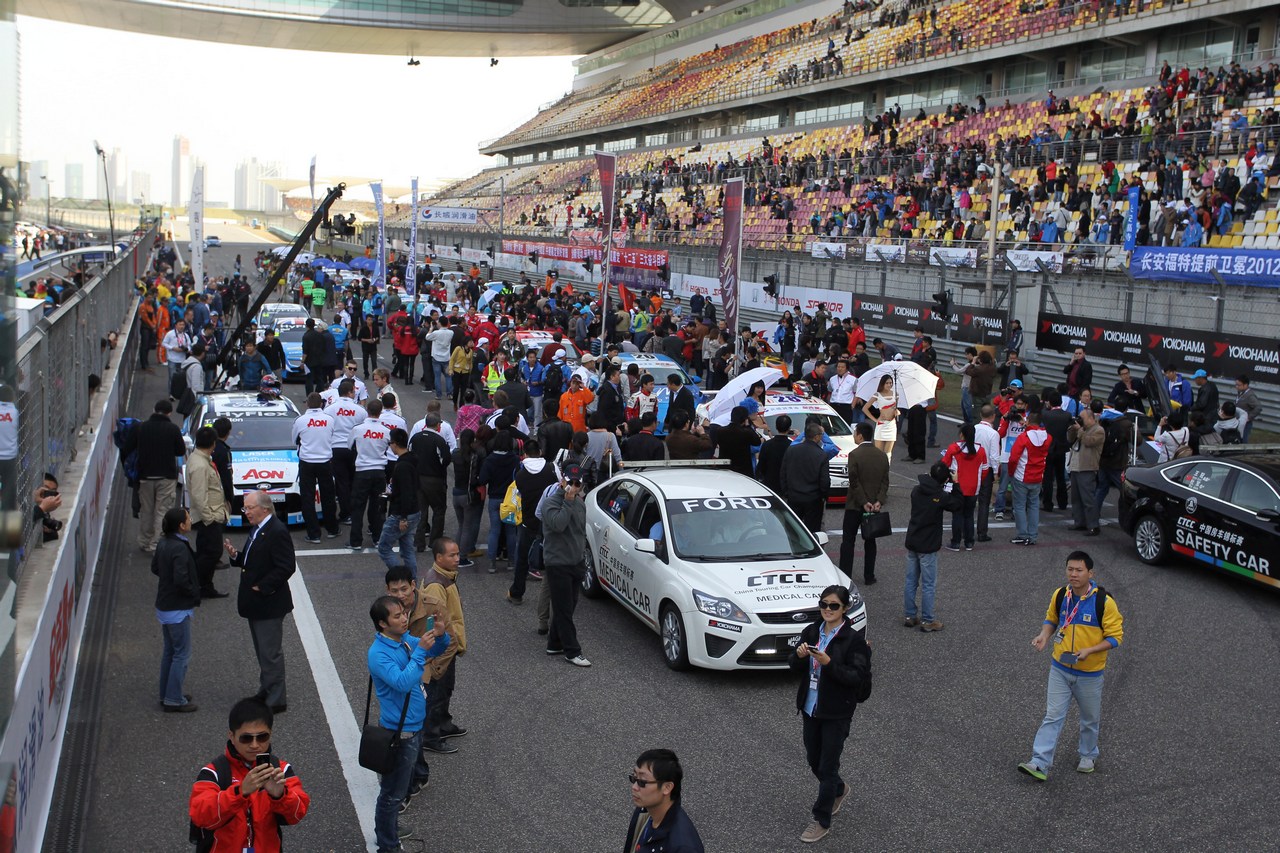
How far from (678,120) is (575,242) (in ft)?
91.2

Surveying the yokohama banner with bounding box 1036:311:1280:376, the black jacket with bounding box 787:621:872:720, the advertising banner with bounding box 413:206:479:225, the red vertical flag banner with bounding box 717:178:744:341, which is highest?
the advertising banner with bounding box 413:206:479:225

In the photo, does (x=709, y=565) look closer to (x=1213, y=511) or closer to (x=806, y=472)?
(x=806, y=472)

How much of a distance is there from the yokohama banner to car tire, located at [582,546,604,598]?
13642mm

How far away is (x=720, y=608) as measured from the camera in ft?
28.9

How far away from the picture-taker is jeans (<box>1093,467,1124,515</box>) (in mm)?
14070


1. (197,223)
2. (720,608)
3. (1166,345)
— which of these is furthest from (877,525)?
(197,223)

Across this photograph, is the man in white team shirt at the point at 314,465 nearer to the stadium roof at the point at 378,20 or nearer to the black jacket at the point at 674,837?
the black jacket at the point at 674,837

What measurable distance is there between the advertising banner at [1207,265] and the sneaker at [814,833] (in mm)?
16402

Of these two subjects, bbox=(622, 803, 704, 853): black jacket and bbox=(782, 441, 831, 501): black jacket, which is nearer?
bbox=(622, 803, 704, 853): black jacket

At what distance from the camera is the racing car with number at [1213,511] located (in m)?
11.2

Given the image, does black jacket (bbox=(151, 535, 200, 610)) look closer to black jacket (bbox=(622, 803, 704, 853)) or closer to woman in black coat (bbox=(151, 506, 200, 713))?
woman in black coat (bbox=(151, 506, 200, 713))

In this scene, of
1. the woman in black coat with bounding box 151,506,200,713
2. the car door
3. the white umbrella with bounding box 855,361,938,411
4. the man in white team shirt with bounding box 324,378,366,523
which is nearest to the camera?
the woman in black coat with bounding box 151,506,200,713

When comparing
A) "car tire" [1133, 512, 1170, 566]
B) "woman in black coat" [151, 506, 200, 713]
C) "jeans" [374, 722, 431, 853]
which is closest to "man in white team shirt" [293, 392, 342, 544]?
"woman in black coat" [151, 506, 200, 713]

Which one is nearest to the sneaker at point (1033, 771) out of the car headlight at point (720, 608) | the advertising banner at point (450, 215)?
the car headlight at point (720, 608)
